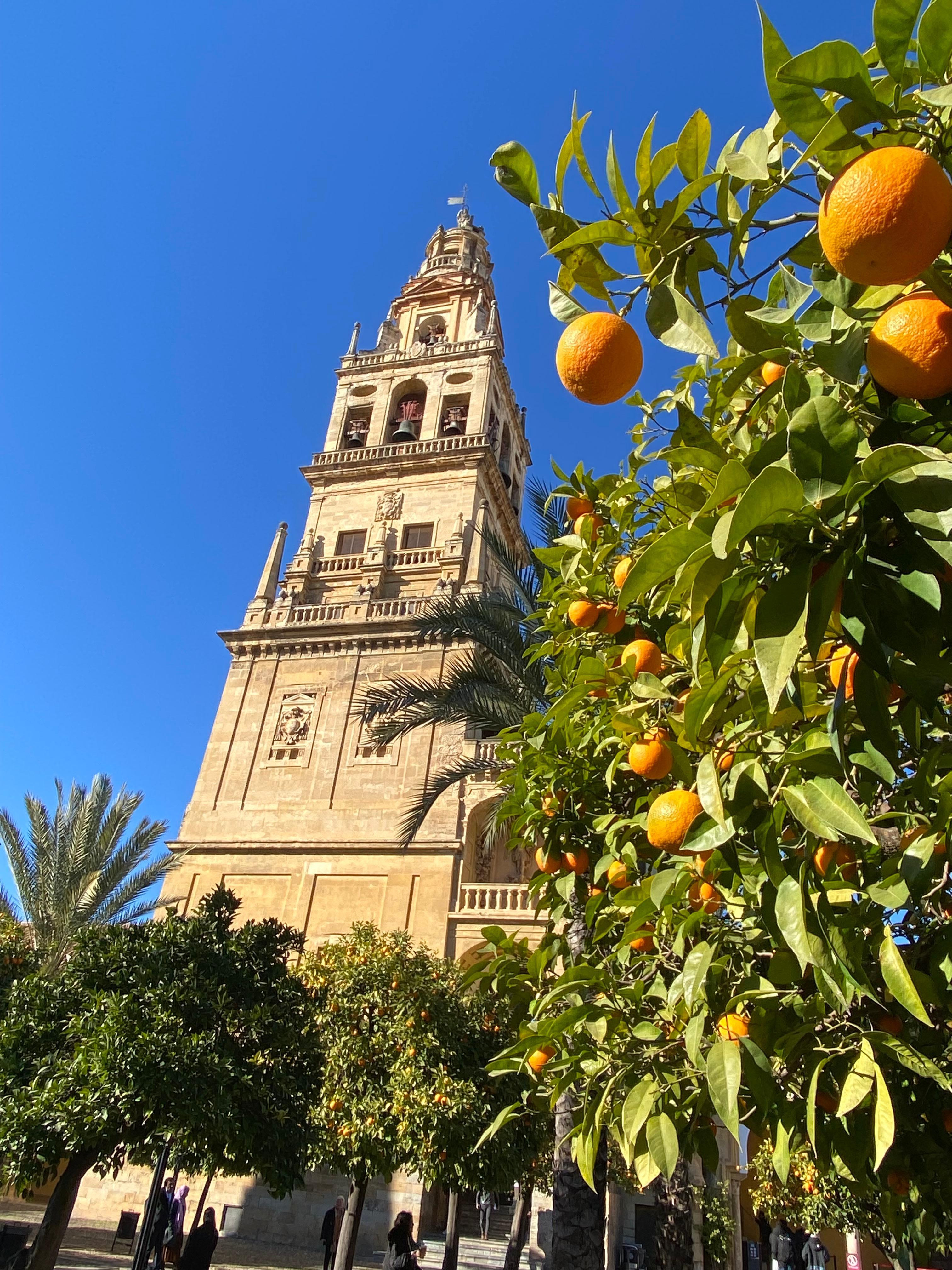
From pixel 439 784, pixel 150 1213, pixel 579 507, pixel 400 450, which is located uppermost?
pixel 400 450

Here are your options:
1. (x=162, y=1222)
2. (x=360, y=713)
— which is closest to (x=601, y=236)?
(x=360, y=713)

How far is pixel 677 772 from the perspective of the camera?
7.41 ft

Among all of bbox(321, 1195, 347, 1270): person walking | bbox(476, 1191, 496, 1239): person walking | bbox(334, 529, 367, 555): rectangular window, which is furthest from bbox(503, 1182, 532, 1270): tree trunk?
bbox(334, 529, 367, 555): rectangular window

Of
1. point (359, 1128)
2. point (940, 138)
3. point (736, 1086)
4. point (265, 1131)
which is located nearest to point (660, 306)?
point (940, 138)

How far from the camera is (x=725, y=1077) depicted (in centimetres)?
174

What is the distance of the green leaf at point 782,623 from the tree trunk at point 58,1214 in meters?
8.65

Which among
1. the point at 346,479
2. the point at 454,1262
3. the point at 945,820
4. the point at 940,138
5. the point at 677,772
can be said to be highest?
the point at 346,479

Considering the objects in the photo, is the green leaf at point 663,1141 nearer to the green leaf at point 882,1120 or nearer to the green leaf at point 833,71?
the green leaf at point 882,1120

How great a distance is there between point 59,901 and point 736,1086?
497 inches

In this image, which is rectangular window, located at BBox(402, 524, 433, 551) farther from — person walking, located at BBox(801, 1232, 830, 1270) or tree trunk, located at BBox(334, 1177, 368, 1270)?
person walking, located at BBox(801, 1232, 830, 1270)

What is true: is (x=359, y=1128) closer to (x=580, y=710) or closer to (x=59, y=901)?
(x=59, y=901)

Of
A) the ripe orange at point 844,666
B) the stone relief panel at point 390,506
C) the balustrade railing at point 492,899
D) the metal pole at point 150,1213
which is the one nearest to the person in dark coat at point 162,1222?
the metal pole at point 150,1213

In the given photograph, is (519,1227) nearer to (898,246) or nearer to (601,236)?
(601,236)

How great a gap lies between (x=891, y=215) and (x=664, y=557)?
0.53 m
